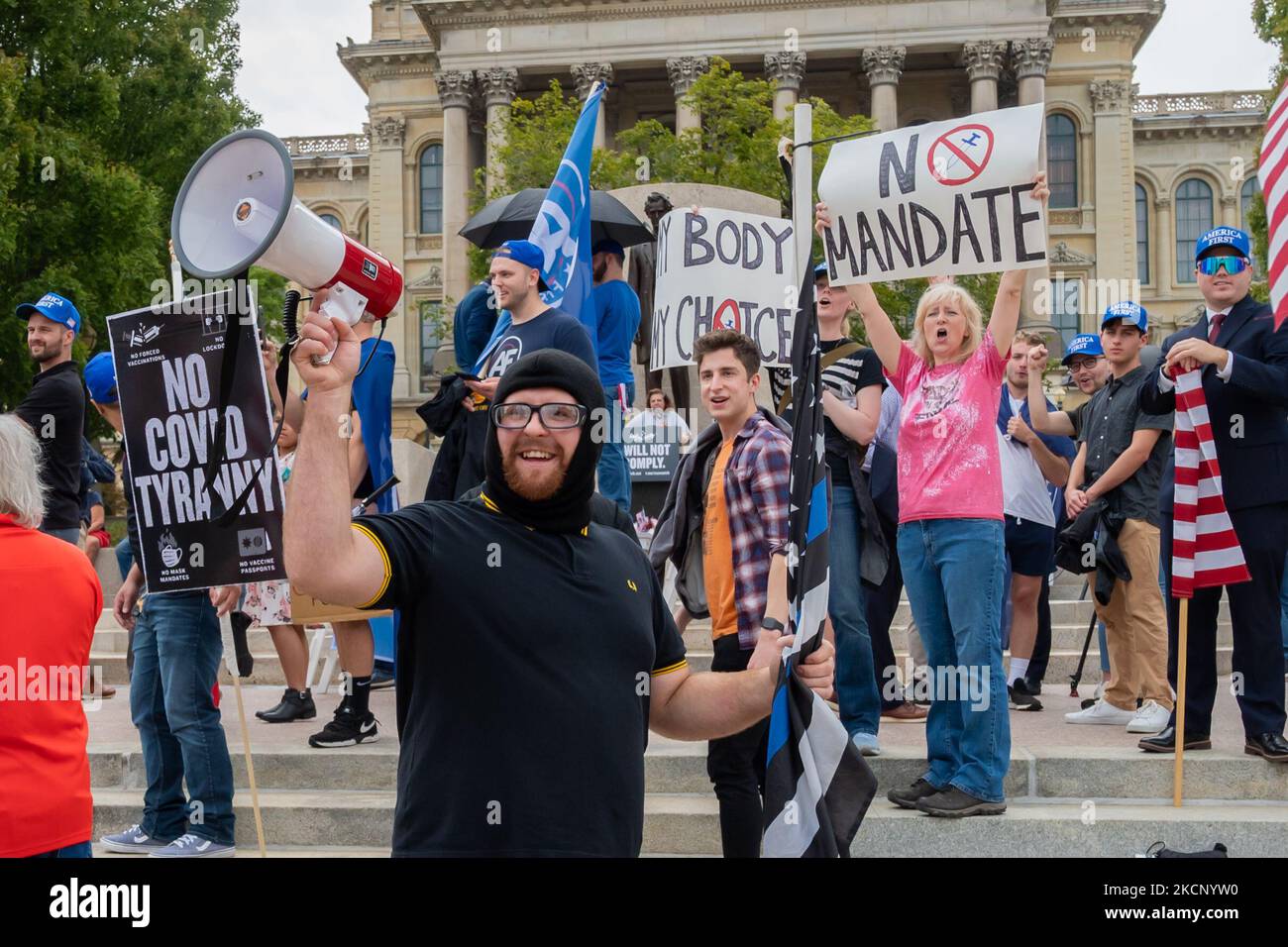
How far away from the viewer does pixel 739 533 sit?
4977mm

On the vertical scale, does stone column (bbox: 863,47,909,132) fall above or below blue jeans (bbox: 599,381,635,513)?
above

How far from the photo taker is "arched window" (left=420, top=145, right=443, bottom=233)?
62.2 meters

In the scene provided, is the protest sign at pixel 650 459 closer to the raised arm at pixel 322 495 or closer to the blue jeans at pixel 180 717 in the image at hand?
the blue jeans at pixel 180 717

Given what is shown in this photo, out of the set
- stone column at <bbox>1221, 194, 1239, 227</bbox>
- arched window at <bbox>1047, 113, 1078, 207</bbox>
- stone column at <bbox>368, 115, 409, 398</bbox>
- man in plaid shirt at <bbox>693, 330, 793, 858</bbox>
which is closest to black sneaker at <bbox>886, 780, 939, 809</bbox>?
man in plaid shirt at <bbox>693, 330, 793, 858</bbox>

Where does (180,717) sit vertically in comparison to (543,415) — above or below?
below

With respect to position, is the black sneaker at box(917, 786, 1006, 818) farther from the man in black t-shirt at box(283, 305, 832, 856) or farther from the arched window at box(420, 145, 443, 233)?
the arched window at box(420, 145, 443, 233)

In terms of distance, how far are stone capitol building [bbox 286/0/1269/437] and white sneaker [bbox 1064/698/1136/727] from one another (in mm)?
39763

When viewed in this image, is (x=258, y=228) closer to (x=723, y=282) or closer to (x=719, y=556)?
(x=719, y=556)

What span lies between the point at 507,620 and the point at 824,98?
58.8m

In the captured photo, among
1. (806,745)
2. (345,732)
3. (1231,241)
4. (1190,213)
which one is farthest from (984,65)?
(806,745)

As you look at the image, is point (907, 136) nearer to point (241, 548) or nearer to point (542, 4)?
point (241, 548)

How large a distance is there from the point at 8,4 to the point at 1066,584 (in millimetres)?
21240
